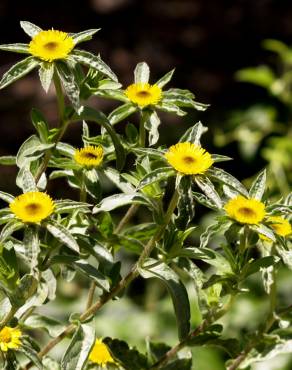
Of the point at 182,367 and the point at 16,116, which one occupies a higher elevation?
the point at 16,116

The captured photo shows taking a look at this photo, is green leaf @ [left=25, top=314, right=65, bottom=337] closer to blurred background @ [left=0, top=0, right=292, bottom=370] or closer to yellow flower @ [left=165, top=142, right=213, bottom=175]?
yellow flower @ [left=165, top=142, right=213, bottom=175]

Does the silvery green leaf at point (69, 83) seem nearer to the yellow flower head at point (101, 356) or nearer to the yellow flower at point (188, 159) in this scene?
the yellow flower at point (188, 159)

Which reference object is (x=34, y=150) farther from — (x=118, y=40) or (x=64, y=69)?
(x=118, y=40)

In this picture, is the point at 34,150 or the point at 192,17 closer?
the point at 34,150

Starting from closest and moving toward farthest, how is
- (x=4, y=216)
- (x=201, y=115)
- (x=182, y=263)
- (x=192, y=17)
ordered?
(x=4, y=216) → (x=182, y=263) → (x=201, y=115) → (x=192, y=17)

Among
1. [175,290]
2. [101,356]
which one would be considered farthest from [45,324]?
[175,290]

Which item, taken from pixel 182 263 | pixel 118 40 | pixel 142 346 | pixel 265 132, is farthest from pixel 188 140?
pixel 118 40

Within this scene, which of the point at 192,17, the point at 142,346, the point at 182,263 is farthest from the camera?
the point at 192,17
